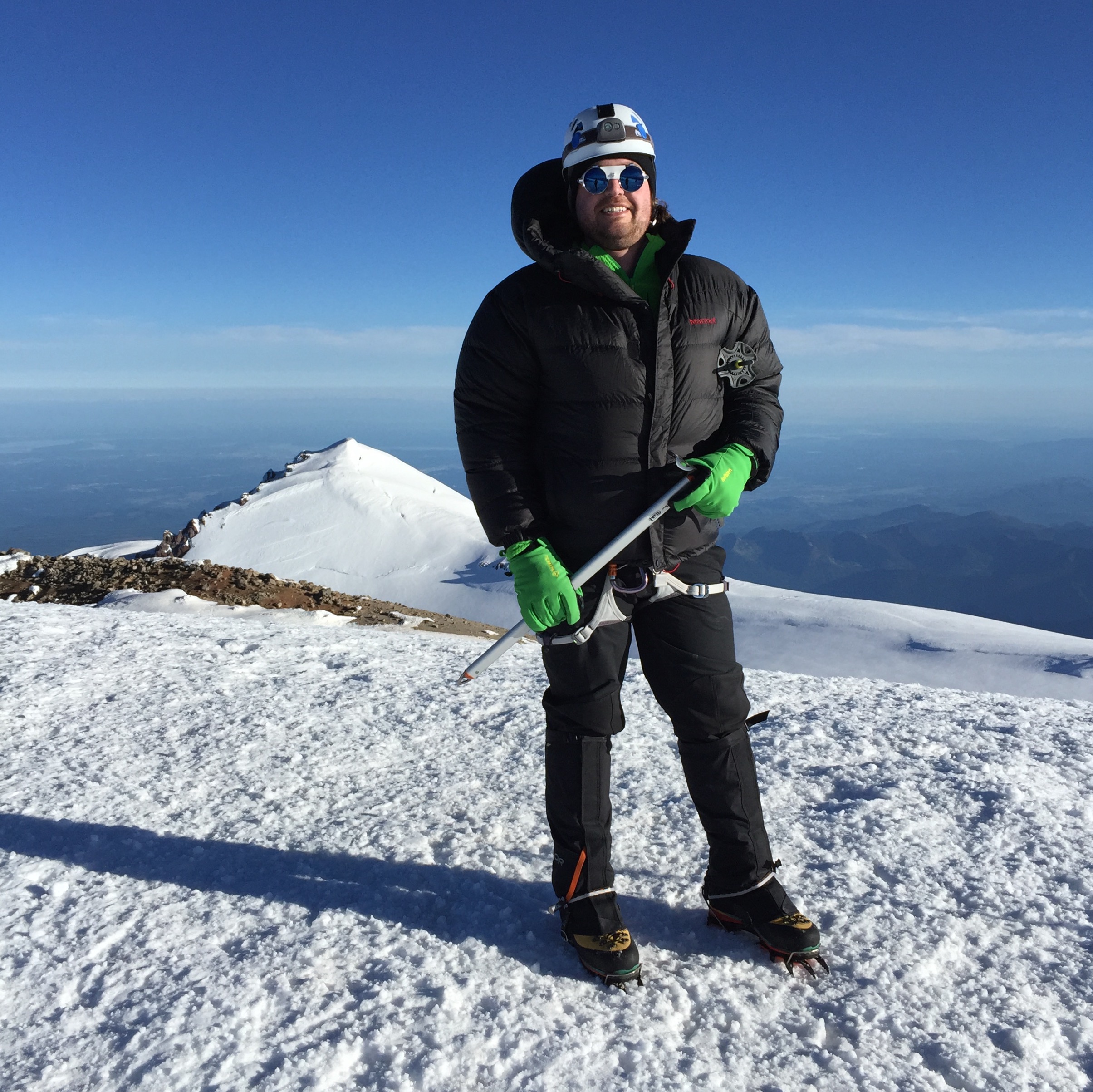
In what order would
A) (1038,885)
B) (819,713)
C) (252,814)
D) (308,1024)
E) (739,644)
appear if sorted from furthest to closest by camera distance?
(739,644) < (819,713) < (252,814) < (1038,885) < (308,1024)

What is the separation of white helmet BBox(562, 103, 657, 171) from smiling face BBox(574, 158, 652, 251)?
0.03 meters

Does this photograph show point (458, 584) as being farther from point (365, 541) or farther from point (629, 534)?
point (629, 534)

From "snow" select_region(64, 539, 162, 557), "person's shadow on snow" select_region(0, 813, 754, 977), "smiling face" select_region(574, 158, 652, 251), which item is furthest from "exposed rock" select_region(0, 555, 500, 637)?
"snow" select_region(64, 539, 162, 557)

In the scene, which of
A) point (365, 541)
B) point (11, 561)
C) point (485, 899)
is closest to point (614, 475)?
point (485, 899)

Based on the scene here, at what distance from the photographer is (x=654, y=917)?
2.72m

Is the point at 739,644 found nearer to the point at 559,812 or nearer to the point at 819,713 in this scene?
the point at 819,713

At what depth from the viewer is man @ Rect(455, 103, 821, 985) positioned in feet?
7.85

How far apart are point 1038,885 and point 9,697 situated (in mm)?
5837

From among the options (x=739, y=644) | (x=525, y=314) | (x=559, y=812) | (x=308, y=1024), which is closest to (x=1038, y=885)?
(x=559, y=812)

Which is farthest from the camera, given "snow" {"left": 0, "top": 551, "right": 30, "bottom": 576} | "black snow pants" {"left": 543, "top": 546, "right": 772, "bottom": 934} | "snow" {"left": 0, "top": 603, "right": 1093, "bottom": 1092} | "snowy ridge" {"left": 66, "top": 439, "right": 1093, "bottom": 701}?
"snow" {"left": 0, "top": 551, "right": 30, "bottom": 576}

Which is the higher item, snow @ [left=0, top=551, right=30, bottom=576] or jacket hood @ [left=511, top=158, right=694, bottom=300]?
jacket hood @ [left=511, top=158, right=694, bottom=300]

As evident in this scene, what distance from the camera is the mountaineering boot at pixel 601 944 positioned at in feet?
7.63

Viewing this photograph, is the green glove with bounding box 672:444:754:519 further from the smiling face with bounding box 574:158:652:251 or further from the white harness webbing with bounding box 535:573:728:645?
the smiling face with bounding box 574:158:652:251

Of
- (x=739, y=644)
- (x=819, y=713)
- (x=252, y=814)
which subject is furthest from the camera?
(x=739, y=644)
